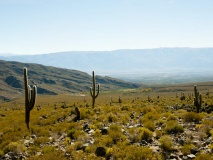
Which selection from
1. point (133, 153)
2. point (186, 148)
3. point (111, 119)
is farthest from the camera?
point (111, 119)

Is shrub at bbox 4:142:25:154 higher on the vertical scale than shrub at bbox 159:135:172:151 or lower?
lower

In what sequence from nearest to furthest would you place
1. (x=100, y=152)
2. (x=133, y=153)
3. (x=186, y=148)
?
(x=133, y=153) → (x=186, y=148) → (x=100, y=152)

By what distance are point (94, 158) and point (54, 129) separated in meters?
8.06

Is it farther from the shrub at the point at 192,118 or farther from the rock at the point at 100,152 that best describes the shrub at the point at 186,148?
the shrub at the point at 192,118

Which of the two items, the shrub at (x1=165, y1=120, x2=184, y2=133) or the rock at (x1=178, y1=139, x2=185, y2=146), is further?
the shrub at (x1=165, y1=120, x2=184, y2=133)

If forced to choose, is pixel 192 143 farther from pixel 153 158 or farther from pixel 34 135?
pixel 34 135

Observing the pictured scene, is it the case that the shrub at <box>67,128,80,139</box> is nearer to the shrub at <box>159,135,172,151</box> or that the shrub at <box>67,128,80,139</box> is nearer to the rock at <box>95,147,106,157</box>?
the rock at <box>95,147,106,157</box>

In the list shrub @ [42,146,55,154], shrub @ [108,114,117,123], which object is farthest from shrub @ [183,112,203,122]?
shrub @ [42,146,55,154]

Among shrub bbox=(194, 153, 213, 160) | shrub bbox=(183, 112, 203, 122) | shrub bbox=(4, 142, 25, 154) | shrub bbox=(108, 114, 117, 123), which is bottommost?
shrub bbox=(4, 142, 25, 154)

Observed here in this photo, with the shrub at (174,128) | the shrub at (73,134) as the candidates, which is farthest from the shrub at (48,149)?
the shrub at (174,128)

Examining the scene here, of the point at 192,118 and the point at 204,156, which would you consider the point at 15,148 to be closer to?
the point at 204,156

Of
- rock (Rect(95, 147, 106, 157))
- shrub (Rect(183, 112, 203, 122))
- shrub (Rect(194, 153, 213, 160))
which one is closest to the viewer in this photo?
shrub (Rect(194, 153, 213, 160))

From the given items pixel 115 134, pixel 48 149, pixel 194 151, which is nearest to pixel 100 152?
pixel 115 134

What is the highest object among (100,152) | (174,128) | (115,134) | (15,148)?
(174,128)
